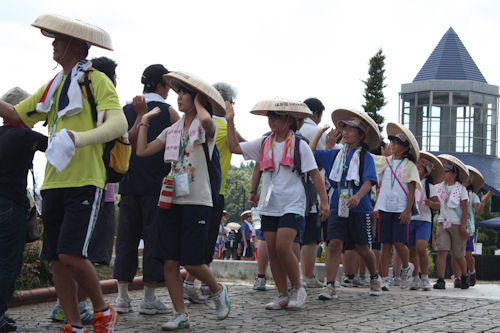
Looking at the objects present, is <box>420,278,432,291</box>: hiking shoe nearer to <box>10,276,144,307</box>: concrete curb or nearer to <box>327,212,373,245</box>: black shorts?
<box>327,212,373,245</box>: black shorts

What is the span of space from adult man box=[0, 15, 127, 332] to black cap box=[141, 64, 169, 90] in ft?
5.83

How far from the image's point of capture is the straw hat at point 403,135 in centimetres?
1028

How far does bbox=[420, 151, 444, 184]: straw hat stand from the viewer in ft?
37.2

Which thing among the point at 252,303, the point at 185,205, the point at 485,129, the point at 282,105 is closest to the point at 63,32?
the point at 185,205

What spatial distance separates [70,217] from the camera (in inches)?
189

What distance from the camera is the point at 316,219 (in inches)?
367

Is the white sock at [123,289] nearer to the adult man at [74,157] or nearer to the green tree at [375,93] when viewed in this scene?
the adult man at [74,157]

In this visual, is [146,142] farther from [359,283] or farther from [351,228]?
[359,283]

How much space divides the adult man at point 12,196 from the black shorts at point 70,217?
3.01 feet

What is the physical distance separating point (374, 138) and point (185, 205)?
3.79m

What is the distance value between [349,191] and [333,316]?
2051 mm

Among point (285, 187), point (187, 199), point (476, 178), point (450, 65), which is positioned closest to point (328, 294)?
point (285, 187)

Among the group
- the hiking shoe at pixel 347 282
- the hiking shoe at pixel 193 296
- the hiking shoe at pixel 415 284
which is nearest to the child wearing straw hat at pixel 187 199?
the hiking shoe at pixel 193 296

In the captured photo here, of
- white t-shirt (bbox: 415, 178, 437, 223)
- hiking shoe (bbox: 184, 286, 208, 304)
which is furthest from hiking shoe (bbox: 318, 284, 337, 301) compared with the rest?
white t-shirt (bbox: 415, 178, 437, 223)
